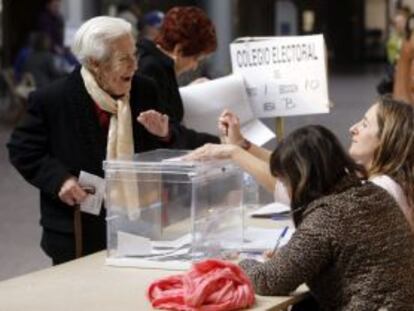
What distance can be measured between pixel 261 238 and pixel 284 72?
1.67 metres

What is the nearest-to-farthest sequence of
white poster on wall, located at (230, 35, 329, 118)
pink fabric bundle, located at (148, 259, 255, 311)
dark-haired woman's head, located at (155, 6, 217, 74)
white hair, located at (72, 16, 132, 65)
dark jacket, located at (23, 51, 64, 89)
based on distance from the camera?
pink fabric bundle, located at (148, 259, 255, 311)
white hair, located at (72, 16, 132, 65)
dark-haired woman's head, located at (155, 6, 217, 74)
white poster on wall, located at (230, 35, 329, 118)
dark jacket, located at (23, 51, 64, 89)

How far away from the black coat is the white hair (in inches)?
5.8

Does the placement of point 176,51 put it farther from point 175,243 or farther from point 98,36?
point 175,243

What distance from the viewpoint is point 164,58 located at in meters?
5.37

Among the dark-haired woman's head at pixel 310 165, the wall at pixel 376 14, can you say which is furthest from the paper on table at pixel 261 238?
the wall at pixel 376 14

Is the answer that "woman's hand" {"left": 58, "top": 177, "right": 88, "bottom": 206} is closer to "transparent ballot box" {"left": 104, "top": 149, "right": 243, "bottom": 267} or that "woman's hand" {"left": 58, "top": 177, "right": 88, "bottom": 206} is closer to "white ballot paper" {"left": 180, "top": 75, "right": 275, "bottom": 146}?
"transparent ballot box" {"left": 104, "top": 149, "right": 243, "bottom": 267}

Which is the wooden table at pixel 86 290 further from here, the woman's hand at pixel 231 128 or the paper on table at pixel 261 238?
the woman's hand at pixel 231 128

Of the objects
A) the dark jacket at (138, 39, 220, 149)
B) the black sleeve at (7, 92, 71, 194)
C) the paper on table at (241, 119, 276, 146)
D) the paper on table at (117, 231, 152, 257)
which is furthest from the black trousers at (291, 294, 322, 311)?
the paper on table at (241, 119, 276, 146)

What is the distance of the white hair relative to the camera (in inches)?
174

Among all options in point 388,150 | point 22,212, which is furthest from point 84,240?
point 22,212

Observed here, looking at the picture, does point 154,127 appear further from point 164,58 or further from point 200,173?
point 164,58

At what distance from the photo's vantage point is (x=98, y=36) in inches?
174

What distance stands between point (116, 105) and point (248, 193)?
0.94 m

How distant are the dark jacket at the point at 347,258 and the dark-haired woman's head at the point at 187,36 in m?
2.13
